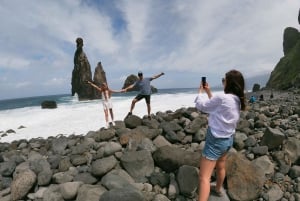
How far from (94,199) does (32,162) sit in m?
2.41

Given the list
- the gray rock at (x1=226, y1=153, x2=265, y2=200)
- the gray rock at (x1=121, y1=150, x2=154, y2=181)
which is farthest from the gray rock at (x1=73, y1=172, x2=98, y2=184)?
the gray rock at (x1=226, y1=153, x2=265, y2=200)

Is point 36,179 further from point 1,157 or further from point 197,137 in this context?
point 197,137

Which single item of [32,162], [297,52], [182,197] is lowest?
[182,197]

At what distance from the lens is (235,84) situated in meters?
3.52

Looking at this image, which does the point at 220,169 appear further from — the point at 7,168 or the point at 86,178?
the point at 7,168

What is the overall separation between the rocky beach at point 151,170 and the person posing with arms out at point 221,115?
1.28 m

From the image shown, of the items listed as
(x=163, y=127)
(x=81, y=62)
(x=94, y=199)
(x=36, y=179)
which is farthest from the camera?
(x=81, y=62)

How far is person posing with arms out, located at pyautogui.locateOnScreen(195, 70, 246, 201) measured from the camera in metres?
3.50

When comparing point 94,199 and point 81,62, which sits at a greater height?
point 81,62

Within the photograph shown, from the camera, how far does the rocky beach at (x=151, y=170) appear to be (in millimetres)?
4859

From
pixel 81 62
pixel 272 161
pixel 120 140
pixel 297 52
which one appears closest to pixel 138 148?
pixel 120 140

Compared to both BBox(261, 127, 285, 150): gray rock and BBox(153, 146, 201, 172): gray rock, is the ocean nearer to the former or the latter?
BBox(153, 146, 201, 172): gray rock

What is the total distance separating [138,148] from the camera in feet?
20.5

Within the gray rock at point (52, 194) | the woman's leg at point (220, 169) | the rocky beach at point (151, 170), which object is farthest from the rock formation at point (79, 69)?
the woman's leg at point (220, 169)
